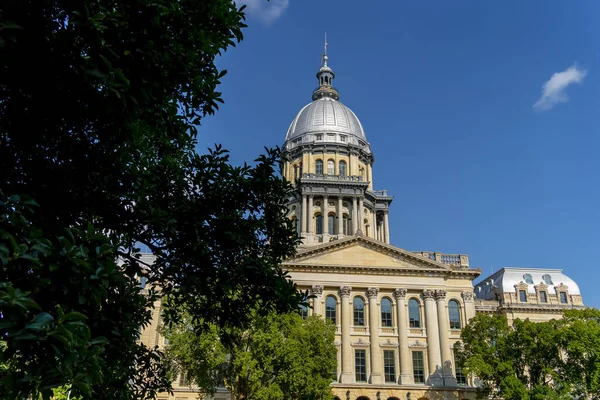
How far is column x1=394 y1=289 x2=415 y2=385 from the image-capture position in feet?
167

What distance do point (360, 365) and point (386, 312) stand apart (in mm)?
5887

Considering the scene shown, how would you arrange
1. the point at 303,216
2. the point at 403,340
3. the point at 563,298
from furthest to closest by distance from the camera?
1. the point at 563,298
2. the point at 303,216
3. the point at 403,340

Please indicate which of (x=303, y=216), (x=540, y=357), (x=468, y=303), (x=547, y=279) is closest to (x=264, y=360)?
(x=540, y=357)

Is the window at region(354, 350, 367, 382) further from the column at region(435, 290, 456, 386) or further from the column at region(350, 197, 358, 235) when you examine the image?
the column at region(350, 197, 358, 235)

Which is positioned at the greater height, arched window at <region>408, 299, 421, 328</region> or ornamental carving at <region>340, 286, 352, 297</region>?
ornamental carving at <region>340, 286, 352, 297</region>

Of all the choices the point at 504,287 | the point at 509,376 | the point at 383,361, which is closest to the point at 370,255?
the point at 383,361

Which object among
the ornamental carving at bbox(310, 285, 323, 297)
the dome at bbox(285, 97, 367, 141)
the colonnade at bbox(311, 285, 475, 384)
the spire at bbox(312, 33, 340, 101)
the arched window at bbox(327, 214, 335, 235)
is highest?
the spire at bbox(312, 33, 340, 101)

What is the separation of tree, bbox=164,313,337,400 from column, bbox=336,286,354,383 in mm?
13624

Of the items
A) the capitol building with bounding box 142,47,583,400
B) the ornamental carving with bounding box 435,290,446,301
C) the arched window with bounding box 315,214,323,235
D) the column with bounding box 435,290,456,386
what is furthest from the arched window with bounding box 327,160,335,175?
the column with bounding box 435,290,456,386

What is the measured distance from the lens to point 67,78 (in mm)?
8180

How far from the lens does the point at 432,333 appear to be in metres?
52.9

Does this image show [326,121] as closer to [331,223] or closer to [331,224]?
[331,223]

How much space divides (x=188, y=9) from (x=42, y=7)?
8.87ft

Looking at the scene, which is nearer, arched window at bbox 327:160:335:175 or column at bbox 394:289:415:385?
column at bbox 394:289:415:385
